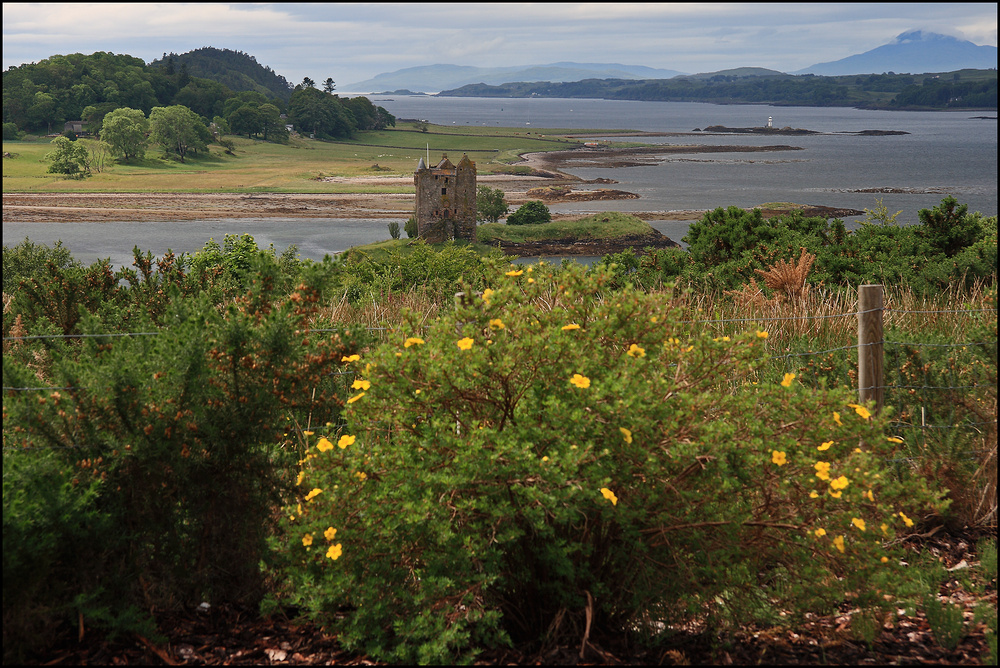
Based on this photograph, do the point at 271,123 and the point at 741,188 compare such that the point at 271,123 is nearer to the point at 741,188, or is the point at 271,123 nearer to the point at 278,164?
the point at 278,164

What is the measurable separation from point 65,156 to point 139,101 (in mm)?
30087

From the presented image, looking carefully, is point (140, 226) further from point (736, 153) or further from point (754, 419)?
point (736, 153)

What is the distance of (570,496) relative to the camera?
9.24ft

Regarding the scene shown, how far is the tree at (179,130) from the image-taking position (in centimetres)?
11777

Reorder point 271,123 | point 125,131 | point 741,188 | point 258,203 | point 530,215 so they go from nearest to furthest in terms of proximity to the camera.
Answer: point 530,215 < point 258,203 < point 741,188 < point 125,131 < point 271,123

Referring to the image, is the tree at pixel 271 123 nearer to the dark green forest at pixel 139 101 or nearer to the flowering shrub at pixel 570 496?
the dark green forest at pixel 139 101

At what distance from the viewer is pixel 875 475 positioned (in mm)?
3092

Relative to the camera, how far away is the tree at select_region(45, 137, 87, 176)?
10450 cm

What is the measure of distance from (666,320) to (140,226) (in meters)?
94.7

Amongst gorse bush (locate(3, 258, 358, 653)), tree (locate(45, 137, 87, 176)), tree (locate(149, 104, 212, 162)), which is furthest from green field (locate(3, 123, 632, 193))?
gorse bush (locate(3, 258, 358, 653))

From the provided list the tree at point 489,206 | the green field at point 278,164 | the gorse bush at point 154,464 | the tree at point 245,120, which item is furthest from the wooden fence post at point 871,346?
the tree at point 245,120

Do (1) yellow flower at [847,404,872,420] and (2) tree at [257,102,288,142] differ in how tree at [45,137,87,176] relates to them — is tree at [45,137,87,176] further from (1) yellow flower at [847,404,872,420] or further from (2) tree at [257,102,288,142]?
(1) yellow flower at [847,404,872,420]

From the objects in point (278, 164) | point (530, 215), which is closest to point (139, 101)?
point (278, 164)

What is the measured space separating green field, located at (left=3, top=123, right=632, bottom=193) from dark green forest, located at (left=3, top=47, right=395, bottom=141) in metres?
3.51
